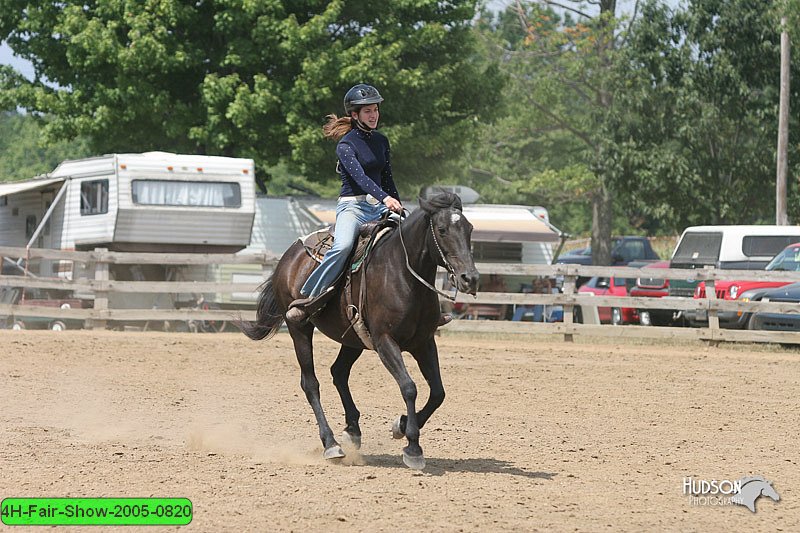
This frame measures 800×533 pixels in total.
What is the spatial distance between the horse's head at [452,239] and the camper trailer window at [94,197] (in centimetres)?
1607

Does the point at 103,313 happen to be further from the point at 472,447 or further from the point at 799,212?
the point at 799,212

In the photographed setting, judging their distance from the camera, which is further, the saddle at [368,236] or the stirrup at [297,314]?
the stirrup at [297,314]

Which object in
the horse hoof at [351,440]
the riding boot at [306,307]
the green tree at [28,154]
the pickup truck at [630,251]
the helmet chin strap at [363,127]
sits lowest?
the pickup truck at [630,251]

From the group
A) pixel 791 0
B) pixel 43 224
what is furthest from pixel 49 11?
pixel 791 0

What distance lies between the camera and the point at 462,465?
809 cm

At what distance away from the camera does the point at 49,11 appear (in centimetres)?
2919

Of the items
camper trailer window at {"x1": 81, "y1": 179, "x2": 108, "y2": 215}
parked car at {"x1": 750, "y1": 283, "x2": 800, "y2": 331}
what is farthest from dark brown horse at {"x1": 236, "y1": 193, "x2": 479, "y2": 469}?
camper trailer window at {"x1": 81, "y1": 179, "x2": 108, "y2": 215}

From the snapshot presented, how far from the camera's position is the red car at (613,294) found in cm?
2491

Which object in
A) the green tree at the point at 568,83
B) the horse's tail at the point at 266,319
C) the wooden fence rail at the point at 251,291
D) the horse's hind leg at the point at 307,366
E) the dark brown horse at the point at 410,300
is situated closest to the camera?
the dark brown horse at the point at 410,300

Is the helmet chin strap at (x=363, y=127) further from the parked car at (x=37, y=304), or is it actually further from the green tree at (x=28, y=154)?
the green tree at (x=28, y=154)

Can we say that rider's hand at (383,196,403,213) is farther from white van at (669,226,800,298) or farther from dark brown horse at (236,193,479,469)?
white van at (669,226,800,298)

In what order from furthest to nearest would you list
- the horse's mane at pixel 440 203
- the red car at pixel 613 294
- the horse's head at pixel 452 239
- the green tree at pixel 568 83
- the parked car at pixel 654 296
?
the green tree at pixel 568 83
the red car at pixel 613 294
the parked car at pixel 654 296
the horse's mane at pixel 440 203
the horse's head at pixel 452 239

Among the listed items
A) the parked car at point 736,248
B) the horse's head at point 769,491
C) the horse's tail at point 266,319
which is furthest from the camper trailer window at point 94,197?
the horse's head at point 769,491

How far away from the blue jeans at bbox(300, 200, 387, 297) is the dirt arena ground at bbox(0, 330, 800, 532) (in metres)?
1.32
